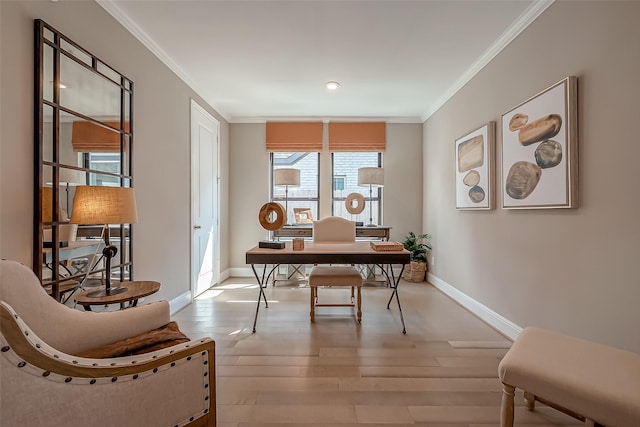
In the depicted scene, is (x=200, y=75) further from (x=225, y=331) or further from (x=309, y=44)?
(x=225, y=331)

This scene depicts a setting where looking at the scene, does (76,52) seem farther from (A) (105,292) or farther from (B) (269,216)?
(B) (269,216)

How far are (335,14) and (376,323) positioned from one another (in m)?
2.75

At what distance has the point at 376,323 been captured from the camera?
2854 millimetres

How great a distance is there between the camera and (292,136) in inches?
193

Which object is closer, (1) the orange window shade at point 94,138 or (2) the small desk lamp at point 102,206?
(2) the small desk lamp at point 102,206

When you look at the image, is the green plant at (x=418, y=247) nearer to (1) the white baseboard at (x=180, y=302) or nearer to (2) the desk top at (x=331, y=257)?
(2) the desk top at (x=331, y=257)

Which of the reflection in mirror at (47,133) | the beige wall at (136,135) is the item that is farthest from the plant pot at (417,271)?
the reflection in mirror at (47,133)

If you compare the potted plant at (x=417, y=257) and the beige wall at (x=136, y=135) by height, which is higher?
the beige wall at (x=136, y=135)

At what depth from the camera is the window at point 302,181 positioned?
5051 mm

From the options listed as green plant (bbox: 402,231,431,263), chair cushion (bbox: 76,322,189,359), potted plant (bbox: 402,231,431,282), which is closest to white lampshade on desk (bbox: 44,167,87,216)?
chair cushion (bbox: 76,322,189,359)

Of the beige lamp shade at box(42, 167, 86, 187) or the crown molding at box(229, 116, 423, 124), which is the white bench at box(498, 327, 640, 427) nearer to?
the beige lamp shade at box(42, 167, 86, 187)

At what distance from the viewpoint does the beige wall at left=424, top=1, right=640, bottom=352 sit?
1558 mm

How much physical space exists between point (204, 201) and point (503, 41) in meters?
3.76

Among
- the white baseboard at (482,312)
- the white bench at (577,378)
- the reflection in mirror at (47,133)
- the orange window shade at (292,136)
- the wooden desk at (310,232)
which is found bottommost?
the white baseboard at (482,312)
